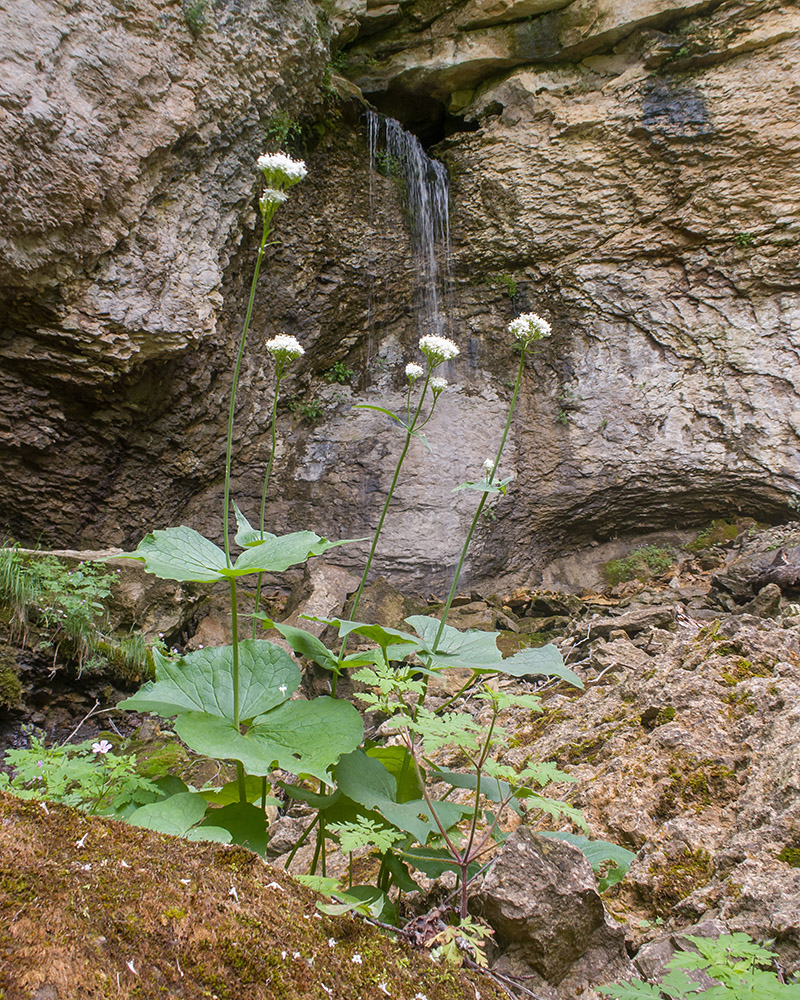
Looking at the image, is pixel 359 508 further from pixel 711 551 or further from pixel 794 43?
pixel 794 43

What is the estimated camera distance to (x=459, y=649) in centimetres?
168

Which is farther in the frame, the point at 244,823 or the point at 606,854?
the point at 606,854

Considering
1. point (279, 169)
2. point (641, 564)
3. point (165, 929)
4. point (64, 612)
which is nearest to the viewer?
point (165, 929)

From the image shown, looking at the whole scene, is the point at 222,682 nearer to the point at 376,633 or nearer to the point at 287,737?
Result: the point at 287,737

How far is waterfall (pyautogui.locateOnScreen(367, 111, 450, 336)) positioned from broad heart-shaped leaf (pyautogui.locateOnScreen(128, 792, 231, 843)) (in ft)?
25.8

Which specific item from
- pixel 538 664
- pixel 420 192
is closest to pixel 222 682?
pixel 538 664

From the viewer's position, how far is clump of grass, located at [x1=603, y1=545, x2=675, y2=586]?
7.42 m

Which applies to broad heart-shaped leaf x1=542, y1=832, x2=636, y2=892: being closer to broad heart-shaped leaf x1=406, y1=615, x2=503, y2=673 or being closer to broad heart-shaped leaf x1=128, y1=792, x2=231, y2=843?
broad heart-shaped leaf x1=406, y1=615, x2=503, y2=673

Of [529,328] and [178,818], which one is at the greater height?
[529,328]

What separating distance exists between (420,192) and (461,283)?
1.38 m

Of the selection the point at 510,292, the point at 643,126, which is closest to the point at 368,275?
the point at 510,292

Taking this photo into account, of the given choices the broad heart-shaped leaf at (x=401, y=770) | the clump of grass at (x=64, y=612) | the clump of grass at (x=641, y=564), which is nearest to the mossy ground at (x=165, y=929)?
the broad heart-shaped leaf at (x=401, y=770)

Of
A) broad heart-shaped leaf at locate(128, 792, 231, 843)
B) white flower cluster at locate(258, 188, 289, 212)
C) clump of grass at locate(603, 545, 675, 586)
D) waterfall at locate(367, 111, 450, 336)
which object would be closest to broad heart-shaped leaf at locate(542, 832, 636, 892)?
broad heart-shaped leaf at locate(128, 792, 231, 843)

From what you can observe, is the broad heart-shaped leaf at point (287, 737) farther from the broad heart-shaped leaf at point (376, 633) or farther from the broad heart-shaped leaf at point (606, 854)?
the broad heart-shaped leaf at point (606, 854)
